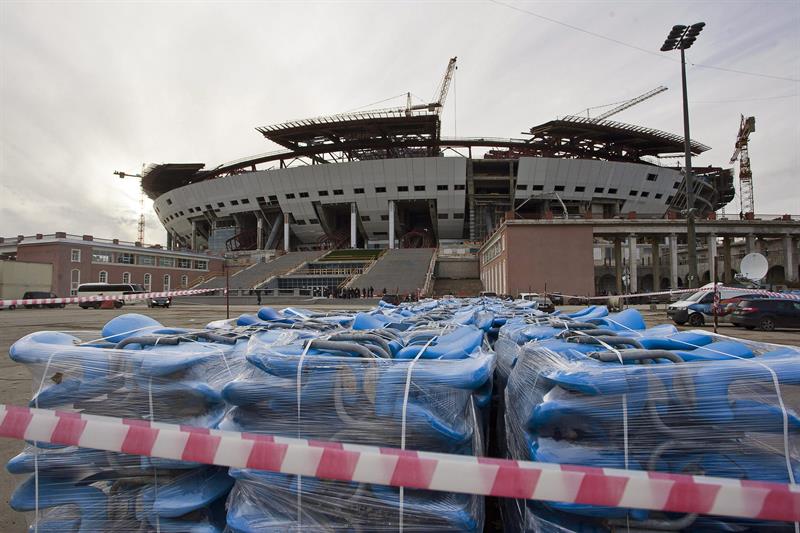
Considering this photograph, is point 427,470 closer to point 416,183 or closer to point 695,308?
point 695,308

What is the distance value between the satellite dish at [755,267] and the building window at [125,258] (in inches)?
2454

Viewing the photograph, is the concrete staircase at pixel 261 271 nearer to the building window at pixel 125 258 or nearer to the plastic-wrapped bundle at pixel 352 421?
the building window at pixel 125 258

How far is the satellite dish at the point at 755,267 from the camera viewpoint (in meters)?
25.3

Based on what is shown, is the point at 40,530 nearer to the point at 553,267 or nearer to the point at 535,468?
the point at 535,468

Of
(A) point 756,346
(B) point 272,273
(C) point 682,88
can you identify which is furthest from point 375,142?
(A) point 756,346

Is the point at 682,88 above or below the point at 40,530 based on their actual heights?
above

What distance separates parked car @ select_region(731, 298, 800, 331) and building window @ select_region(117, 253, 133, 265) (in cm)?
6152

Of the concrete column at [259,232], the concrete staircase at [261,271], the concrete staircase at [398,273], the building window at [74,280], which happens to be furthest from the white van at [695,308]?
the concrete column at [259,232]

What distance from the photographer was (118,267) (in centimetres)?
5509

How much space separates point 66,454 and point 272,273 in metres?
53.6

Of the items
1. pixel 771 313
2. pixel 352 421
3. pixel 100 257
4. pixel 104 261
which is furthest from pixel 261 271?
pixel 352 421

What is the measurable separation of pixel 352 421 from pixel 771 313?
67.6ft

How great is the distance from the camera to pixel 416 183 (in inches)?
2457

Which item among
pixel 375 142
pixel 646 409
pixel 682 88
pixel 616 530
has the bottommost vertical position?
pixel 616 530
